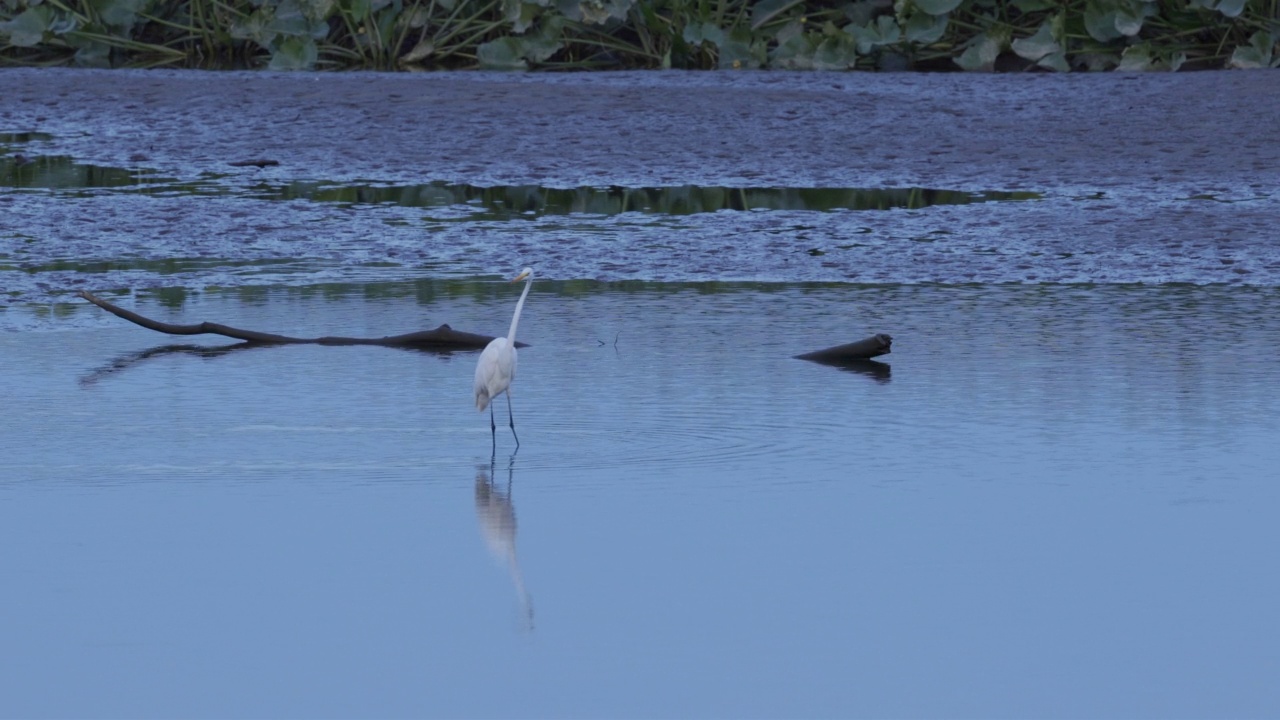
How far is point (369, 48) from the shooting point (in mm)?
15414

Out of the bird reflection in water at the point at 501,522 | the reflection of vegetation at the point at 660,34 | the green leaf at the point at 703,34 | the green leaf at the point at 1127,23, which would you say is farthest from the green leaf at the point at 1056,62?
the bird reflection in water at the point at 501,522

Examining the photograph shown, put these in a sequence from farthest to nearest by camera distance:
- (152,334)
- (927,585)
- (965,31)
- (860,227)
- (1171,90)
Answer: (965,31)
(1171,90)
(860,227)
(152,334)
(927,585)

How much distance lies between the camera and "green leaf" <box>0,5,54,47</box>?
51.5ft

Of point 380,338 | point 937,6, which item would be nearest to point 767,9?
point 937,6

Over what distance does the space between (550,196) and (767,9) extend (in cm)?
581

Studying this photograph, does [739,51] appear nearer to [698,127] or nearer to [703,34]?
[703,34]

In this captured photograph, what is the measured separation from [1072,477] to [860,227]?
4.07m

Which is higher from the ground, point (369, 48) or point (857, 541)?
point (369, 48)

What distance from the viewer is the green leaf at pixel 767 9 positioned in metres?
15.0

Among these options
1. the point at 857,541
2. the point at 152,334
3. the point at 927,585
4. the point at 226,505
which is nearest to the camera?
the point at 927,585

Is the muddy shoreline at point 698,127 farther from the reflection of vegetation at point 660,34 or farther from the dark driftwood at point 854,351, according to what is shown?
the dark driftwood at point 854,351

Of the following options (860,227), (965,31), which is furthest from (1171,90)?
(860,227)

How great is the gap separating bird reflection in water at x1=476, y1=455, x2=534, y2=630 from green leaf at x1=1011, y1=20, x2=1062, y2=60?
9760 mm

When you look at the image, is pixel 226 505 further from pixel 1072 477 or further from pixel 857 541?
pixel 1072 477
